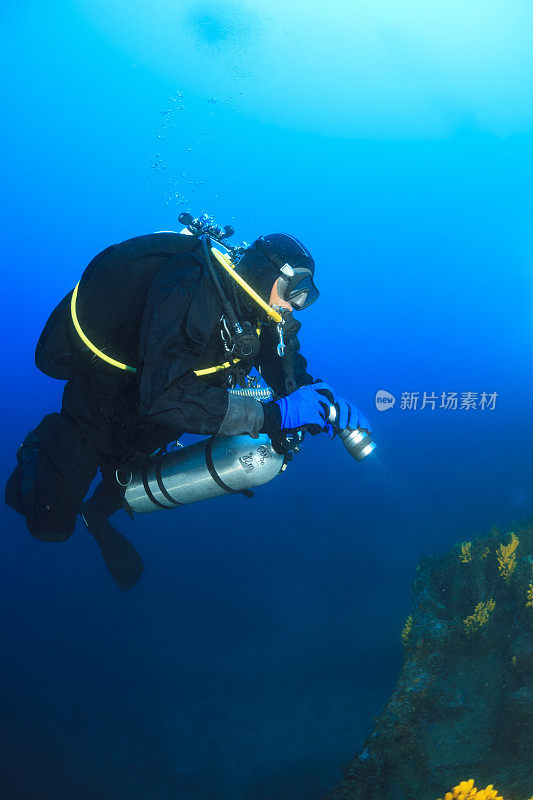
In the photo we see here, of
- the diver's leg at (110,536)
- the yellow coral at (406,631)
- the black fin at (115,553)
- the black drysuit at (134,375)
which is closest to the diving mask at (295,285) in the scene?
the black drysuit at (134,375)

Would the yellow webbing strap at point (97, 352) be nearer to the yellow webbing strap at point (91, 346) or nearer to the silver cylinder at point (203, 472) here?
the yellow webbing strap at point (91, 346)

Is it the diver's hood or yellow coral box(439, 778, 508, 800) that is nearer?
yellow coral box(439, 778, 508, 800)

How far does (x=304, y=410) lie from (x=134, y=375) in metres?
1.21

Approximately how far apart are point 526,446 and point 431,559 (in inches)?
952

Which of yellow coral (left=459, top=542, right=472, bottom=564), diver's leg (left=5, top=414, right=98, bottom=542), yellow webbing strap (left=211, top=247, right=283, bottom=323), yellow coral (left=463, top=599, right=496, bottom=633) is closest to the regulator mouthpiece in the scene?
yellow webbing strap (left=211, top=247, right=283, bottom=323)

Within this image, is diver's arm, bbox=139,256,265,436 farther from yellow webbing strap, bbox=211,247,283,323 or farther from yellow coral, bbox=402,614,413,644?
yellow coral, bbox=402,614,413,644

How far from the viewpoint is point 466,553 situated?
585 cm

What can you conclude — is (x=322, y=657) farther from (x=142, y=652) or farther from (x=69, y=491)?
(x=69, y=491)

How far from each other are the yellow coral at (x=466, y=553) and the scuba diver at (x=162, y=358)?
158 inches

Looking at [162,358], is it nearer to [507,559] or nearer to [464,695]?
[464,695]

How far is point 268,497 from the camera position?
25031mm

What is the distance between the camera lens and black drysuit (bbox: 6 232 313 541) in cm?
226

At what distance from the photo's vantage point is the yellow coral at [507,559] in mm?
5066

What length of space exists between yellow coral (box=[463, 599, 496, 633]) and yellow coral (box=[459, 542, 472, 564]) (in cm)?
97
